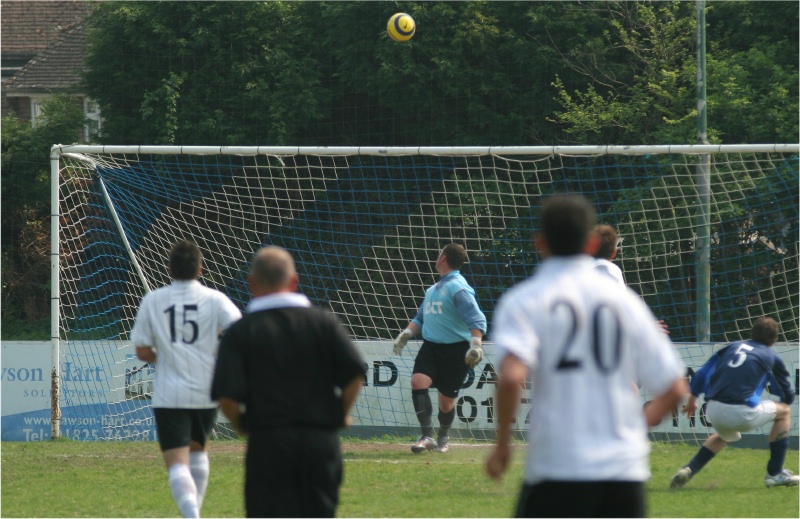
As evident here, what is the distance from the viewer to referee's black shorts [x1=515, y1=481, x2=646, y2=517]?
313 cm

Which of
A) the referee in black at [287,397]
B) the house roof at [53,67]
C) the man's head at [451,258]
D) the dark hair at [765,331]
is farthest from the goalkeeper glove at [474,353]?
the house roof at [53,67]

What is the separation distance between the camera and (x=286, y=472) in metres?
3.92

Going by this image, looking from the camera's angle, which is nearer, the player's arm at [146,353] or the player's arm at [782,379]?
the player's arm at [146,353]

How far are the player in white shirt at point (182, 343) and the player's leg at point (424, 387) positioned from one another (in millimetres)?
3569

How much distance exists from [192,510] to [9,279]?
23.0 metres

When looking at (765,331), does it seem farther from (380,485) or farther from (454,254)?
(380,485)

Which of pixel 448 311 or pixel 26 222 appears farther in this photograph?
pixel 26 222

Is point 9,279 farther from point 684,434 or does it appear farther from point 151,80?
point 684,434

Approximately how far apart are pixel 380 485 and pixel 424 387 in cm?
175

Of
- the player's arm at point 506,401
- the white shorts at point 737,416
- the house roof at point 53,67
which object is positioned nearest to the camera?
the player's arm at point 506,401

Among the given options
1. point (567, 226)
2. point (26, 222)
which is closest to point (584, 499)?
point (567, 226)

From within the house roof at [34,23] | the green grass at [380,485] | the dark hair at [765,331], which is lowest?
the green grass at [380,485]

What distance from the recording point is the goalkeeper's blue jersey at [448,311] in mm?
8742

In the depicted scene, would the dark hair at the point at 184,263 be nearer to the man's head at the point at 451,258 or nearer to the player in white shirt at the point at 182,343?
the player in white shirt at the point at 182,343
